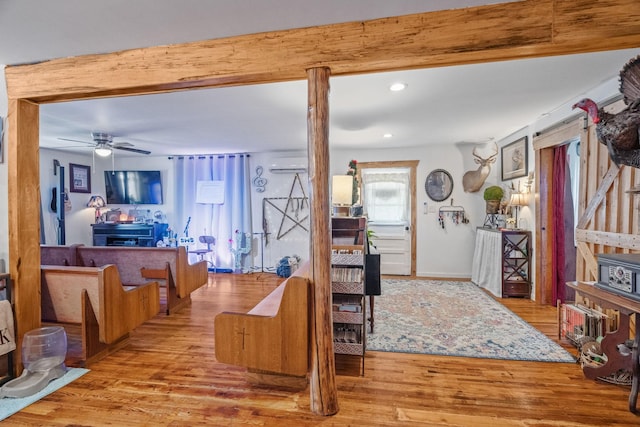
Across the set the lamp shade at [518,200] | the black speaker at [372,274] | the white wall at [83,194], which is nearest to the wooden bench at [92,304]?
the black speaker at [372,274]

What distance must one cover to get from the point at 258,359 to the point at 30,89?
8.67 feet

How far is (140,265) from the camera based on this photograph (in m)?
Answer: 3.77

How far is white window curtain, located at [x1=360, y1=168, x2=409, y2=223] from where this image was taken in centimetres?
598

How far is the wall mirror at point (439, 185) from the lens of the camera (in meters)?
5.52

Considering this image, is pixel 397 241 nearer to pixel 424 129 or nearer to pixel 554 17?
pixel 424 129

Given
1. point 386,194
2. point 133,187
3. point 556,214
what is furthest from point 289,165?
point 556,214

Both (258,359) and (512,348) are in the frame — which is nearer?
(258,359)

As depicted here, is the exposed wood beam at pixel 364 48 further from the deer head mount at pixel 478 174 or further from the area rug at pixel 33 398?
the deer head mount at pixel 478 174

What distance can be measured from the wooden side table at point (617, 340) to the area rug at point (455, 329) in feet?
1.08

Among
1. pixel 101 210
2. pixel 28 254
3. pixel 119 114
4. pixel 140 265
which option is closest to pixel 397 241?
pixel 140 265

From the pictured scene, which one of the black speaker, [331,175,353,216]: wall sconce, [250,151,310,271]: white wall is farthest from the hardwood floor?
[250,151,310,271]: white wall

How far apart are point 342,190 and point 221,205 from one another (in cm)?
392

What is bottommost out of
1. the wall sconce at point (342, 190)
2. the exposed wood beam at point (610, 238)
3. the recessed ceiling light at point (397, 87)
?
the exposed wood beam at point (610, 238)

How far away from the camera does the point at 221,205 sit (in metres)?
6.25
